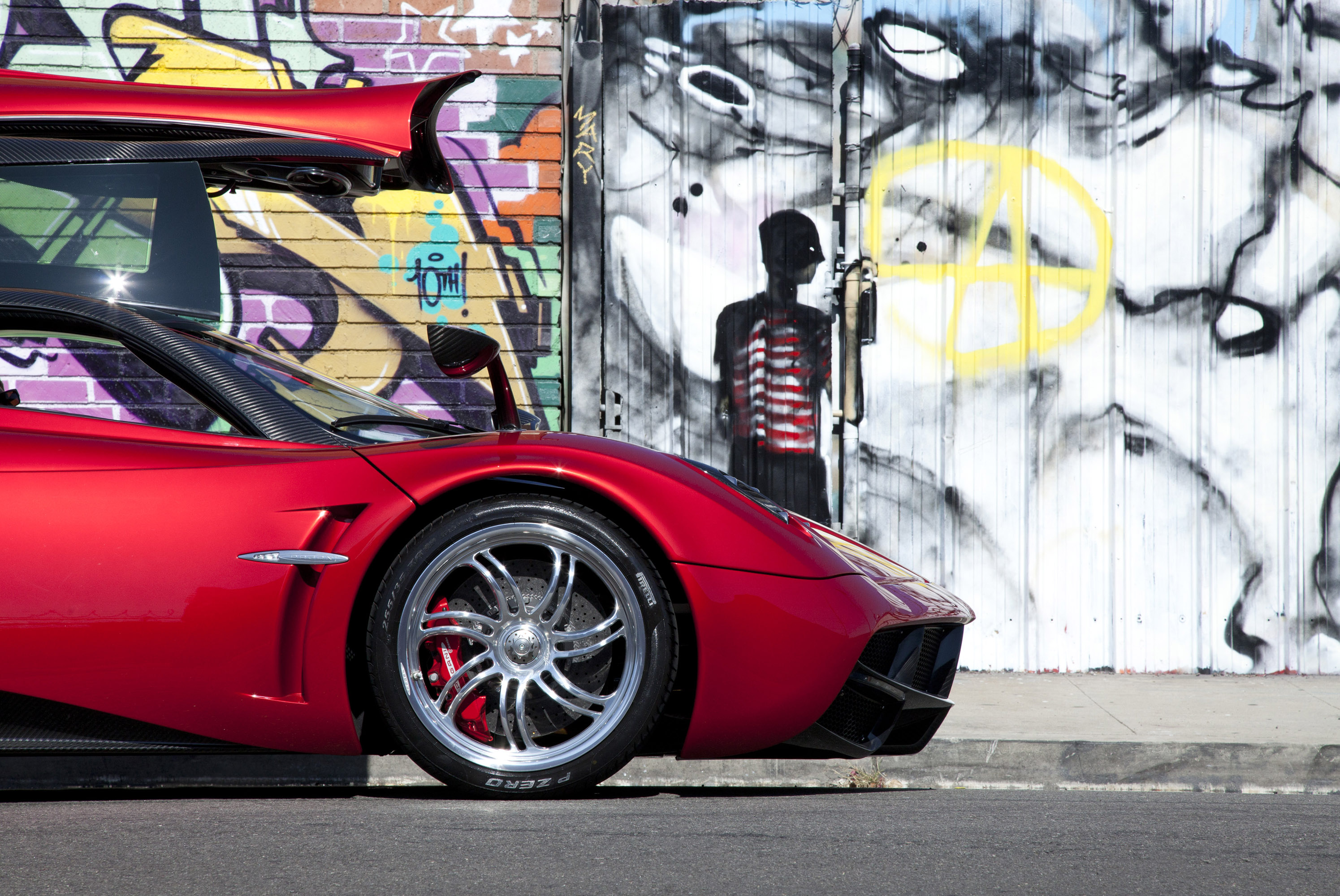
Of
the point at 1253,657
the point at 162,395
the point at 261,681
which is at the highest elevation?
the point at 162,395

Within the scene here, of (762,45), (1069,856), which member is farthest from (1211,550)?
(1069,856)

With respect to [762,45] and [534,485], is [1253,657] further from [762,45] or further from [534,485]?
[534,485]

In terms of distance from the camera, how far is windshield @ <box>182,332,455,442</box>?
2.93m

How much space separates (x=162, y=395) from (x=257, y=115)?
1.14 m

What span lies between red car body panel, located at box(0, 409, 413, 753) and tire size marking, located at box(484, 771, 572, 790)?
32cm

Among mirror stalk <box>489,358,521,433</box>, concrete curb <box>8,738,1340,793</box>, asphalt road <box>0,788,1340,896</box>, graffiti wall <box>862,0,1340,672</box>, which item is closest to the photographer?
asphalt road <box>0,788,1340,896</box>

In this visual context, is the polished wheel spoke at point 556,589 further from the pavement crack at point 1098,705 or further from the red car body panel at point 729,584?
the pavement crack at point 1098,705

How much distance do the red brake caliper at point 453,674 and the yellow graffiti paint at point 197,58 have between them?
427 cm

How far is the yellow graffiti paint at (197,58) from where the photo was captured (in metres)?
6.02

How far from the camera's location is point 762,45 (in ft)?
19.5

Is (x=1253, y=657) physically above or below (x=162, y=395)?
below

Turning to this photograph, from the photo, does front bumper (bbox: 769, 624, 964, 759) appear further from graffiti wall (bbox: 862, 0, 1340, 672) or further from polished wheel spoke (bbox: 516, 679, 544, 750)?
graffiti wall (bbox: 862, 0, 1340, 672)

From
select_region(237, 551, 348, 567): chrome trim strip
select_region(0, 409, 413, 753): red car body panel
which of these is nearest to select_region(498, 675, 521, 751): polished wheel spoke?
select_region(0, 409, 413, 753): red car body panel

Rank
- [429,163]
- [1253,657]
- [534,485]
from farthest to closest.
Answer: [1253,657] → [429,163] → [534,485]
